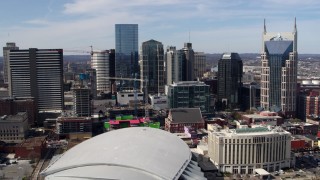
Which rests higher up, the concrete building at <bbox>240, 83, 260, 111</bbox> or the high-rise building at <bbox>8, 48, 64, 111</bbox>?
the high-rise building at <bbox>8, 48, 64, 111</bbox>

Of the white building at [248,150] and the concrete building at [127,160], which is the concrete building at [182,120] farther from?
the concrete building at [127,160]

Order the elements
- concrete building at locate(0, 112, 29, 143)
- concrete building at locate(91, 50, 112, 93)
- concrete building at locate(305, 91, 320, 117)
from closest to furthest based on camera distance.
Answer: concrete building at locate(0, 112, 29, 143)
concrete building at locate(305, 91, 320, 117)
concrete building at locate(91, 50, 112, 93)

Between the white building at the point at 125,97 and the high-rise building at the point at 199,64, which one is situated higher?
the high-rise building at the point at 199,64

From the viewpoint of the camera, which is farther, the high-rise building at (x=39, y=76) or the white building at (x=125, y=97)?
the white building at (x=125, y=97)

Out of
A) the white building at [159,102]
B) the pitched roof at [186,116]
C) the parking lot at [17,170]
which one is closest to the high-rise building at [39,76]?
the white building at [159,102]

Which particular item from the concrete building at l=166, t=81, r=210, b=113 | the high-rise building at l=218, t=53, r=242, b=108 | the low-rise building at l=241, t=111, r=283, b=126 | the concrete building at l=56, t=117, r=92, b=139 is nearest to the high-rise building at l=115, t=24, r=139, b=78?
the high-rise building at l=218, t=53, r=242, b=108

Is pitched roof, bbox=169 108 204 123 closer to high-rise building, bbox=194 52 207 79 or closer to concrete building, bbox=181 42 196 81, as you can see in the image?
concrete building, bbox=181 42 196 81

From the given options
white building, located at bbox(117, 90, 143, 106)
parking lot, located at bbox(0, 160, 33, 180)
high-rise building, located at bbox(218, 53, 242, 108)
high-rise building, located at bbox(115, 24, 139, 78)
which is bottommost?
parking lot, located at bbox(0, 160, 33, 180)
